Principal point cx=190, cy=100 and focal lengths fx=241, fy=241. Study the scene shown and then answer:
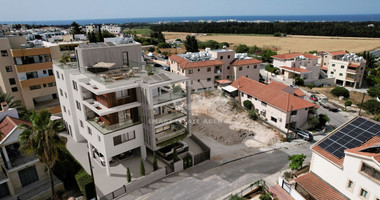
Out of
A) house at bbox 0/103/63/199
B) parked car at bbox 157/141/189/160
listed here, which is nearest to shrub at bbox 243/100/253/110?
parked car at bbox 157/141/189/160

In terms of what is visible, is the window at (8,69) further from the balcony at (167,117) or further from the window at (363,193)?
the window at (363,193)

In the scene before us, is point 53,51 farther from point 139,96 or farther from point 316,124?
point 316,124

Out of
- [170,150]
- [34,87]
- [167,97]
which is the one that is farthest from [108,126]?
[34,87]

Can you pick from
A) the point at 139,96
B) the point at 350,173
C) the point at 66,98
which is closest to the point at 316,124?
the point at 350,173

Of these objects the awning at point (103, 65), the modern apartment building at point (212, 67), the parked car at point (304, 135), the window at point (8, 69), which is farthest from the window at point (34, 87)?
the parked car at point (304, 135)

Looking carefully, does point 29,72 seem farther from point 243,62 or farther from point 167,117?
point 243,62

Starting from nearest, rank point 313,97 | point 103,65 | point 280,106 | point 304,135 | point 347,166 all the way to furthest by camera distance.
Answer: point 347,166 → point 103,65 → point 304,135 → point 280,106 → point 313,97

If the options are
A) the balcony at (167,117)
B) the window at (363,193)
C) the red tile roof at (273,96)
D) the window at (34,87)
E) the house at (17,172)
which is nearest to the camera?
the window at (363,193)
